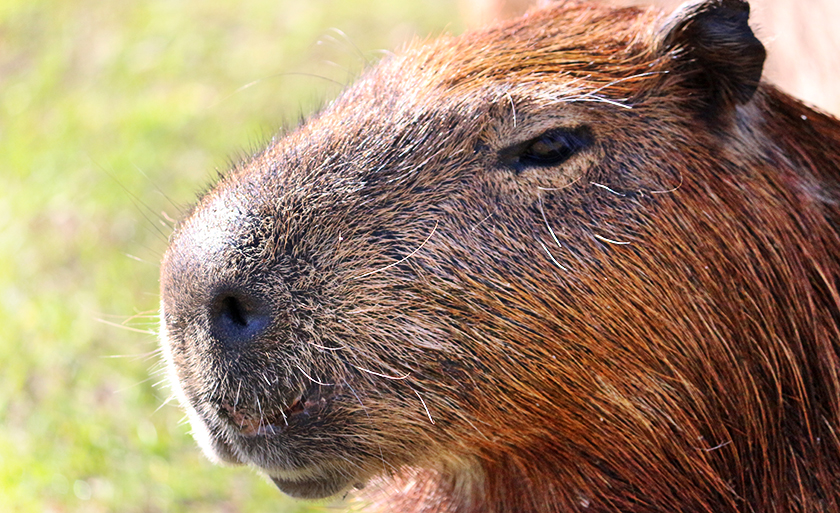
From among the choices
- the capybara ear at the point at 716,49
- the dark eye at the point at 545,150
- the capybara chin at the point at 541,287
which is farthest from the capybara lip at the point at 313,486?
the capybara ear at the point at 716,49

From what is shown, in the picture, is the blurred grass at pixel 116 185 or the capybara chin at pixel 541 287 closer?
the capybara chin at pixel 541 287

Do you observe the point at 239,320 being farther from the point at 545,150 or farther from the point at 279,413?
the point at 545,150

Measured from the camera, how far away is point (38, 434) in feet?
13.9

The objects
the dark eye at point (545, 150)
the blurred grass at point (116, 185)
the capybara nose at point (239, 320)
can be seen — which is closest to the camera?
the capybara nose at point (239, 320)

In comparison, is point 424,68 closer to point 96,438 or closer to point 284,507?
point 284,507

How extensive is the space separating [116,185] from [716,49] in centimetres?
457

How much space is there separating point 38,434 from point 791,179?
3.43m

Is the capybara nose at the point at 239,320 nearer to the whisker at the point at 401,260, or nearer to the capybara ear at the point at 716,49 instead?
the whisker at the point at 401,260

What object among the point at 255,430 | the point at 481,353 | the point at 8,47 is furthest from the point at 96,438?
the point at 8,47

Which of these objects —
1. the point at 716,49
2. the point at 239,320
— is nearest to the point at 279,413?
the point at 239,320

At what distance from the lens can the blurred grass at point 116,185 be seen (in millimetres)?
4086

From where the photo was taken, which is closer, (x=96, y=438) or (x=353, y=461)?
(x=353, y=461)

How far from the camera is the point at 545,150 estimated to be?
96.7 inches

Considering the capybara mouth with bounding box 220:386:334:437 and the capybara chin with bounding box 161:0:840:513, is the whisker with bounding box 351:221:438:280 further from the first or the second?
the capybara mouth with bounding box 220:386:334:437
